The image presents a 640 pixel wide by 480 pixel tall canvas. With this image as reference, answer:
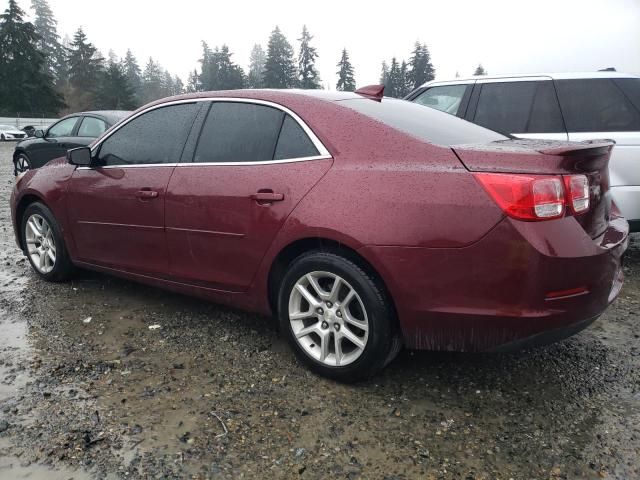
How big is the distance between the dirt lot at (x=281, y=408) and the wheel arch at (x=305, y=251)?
0.45 metres

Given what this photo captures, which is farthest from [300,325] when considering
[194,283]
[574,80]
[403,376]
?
[574,80]

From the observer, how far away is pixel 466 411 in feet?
8.55

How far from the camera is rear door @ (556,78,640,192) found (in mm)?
4699

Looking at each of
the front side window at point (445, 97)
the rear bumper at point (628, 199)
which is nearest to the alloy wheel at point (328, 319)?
the rear bumper at point (628, 199)

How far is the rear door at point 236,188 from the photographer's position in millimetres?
2922

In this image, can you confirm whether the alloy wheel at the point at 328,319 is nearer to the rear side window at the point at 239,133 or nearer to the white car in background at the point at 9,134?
the rear side window at the point at 239,133

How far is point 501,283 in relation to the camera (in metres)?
2.34

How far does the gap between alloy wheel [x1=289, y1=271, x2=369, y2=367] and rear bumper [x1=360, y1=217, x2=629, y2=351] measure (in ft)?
0.89

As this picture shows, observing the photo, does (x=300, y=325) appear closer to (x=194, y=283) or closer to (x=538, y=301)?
(x=194, y=283)

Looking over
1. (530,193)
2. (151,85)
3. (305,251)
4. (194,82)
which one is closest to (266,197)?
(305,251)

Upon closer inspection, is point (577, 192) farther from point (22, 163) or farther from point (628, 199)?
point (22, 163)

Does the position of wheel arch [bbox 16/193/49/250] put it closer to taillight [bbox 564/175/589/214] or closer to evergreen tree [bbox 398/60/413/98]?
taillight [bbox 564/175/589/214]

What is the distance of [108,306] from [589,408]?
10.8 ft

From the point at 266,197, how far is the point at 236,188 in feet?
0.82
